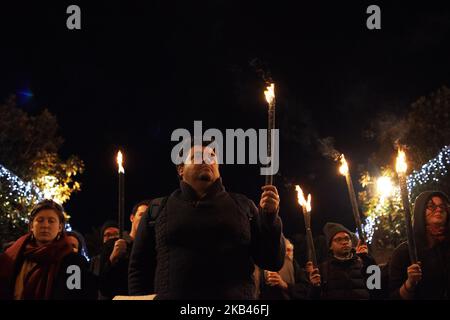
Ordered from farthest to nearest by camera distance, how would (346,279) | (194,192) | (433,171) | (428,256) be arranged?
(433,171)
(346,279)
(428,256)
(194,192)

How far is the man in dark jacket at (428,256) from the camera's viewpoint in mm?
4418

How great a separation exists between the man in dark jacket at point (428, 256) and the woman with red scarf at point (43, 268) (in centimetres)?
274

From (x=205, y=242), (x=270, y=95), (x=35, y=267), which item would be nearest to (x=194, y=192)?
(x=205, y=242)

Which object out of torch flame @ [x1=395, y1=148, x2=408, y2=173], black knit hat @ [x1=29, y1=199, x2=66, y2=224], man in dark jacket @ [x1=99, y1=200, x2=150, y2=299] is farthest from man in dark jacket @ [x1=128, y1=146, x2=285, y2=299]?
black knit hat @ [x1=29, y1=199, x2=66, y2=224]

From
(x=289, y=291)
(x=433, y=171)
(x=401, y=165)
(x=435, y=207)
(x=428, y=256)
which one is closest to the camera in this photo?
(x=401, y=165)

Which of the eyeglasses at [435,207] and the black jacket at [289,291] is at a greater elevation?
the eyeglasses at [435,207]

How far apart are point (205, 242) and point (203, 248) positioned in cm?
4

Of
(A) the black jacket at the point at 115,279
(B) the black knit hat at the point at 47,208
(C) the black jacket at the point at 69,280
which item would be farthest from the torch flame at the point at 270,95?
(B) the black knit hat at the point at 47,208

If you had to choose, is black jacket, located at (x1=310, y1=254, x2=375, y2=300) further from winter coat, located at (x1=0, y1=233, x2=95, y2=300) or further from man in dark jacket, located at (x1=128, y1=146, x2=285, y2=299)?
winter coat, located at (x1=0, y1=233, x2=95, y2=300)

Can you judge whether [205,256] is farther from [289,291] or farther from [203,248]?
[289,291]

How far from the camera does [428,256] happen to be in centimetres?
461

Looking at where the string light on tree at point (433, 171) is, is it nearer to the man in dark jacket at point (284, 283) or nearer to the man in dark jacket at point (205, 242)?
the man in dark jacket at point (284, 283)

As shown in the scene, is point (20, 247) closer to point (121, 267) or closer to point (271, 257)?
point (121, 267)

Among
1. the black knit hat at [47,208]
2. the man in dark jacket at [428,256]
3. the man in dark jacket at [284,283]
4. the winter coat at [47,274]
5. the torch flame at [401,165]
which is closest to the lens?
the torch flame at [401,165]
